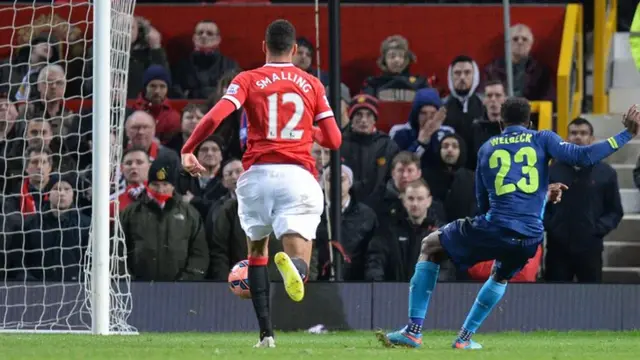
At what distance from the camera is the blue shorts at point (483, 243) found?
9.88 meters

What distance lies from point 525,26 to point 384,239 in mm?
3686

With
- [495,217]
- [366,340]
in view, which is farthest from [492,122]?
[495,217]

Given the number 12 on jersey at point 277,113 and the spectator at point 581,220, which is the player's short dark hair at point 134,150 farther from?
the number 12 on jersey at point 277,113

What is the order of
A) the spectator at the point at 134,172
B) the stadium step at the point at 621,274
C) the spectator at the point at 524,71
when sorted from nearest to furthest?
the spectator at the point at 134,172, the stadium step at the point at 621,274, the spectator at the point at 524,71

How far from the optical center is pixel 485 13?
58.9ft

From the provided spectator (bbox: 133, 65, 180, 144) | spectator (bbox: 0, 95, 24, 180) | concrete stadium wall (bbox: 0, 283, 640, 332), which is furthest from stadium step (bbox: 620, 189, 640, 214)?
spectator (bbox: 0, 95, 24, 180)

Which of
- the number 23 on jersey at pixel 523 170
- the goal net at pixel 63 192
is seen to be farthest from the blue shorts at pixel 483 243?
the goal net at pixel 63 192

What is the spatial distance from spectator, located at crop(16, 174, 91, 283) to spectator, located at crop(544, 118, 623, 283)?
422 centimetres

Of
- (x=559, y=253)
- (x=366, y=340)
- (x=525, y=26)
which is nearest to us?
(x=366, y=340)

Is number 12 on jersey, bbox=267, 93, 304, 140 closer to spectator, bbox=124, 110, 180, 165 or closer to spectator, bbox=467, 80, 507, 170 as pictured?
spectator, bbox=124, 110, 180, 165

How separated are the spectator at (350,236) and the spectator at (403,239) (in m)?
0.14

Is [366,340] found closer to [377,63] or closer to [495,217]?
[495,217]

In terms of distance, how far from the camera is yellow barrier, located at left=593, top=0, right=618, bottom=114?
1738 cm

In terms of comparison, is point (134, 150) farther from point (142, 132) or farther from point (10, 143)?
point (10, 143)
